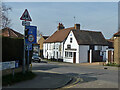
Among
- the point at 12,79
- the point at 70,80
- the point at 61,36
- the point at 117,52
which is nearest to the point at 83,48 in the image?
the point at 61,36

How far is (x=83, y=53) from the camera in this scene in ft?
107

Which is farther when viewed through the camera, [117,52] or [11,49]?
[117,52]

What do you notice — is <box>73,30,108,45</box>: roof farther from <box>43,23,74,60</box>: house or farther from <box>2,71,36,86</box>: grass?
<box>2,71,36,86</box>: grass

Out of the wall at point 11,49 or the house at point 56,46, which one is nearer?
the wall at point 11,49

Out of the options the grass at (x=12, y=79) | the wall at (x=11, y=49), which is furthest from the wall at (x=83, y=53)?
the grass at (x=12, y=79)

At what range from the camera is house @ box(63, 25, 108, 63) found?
32.4m

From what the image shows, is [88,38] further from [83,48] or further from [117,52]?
[117,52]

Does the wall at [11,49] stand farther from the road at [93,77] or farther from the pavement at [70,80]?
the road at [93,77]

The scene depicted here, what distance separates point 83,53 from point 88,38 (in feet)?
14.3

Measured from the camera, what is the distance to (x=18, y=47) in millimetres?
13148

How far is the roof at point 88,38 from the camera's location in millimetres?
33463

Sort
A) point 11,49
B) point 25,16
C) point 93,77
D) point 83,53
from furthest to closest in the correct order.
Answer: point 83,53, point 93,77, point 11,49, point 25,16

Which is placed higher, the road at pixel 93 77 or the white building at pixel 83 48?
the white building at pixel 83 48

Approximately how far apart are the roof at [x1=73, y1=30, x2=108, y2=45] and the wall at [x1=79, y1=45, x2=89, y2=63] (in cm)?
84
